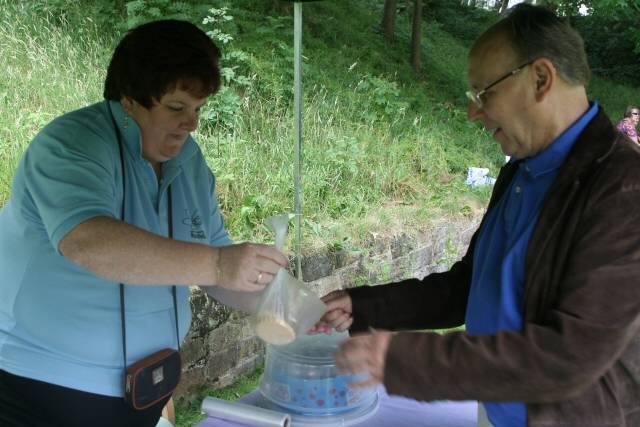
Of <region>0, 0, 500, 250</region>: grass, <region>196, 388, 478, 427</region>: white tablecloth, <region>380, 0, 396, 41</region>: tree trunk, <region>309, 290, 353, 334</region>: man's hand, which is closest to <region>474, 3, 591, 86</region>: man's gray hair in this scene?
<region>309, 290, 353, 334</region>: man's hand

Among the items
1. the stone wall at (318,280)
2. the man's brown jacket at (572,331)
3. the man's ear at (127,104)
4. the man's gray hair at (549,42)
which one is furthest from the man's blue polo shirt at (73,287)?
the stone wall at (318,280)

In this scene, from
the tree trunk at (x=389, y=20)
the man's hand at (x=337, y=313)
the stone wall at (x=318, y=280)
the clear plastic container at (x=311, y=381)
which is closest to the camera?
the man's hand at (x=337, y=313)

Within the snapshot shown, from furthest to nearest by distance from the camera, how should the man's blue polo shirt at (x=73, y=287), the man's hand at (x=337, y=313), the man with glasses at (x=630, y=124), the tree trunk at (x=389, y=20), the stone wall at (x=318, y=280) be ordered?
the tree trunk at (x=389, y=20) < the man with glasses at (x=630, y=124) < the stone wall at (x=318, y=280) < the man's hand at (x=337, y=313) < the man's blue polo shirt at (x=73, y=287)

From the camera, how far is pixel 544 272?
4.14 feet

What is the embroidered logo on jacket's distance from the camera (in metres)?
1.85

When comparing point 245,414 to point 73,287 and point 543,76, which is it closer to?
point 73,287

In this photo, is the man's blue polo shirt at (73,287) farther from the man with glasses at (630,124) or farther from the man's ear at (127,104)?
the man with glasses at (630,124)

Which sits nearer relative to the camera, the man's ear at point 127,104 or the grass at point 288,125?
the man's ear at point 127,104

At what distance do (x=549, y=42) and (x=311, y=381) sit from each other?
3.89 feet

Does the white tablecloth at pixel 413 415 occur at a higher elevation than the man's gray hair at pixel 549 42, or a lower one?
lower

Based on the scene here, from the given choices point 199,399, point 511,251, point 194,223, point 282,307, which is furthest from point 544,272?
point 199,399

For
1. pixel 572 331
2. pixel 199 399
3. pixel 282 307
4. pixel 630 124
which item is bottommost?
pixel 199 399

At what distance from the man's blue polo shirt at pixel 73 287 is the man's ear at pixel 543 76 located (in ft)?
3.15

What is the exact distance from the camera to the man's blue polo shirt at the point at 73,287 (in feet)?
4.96
